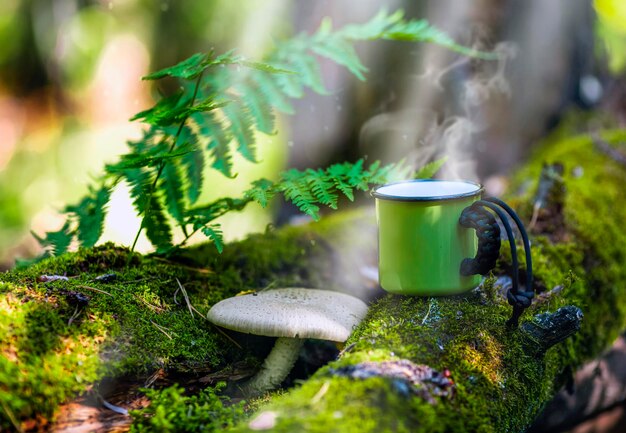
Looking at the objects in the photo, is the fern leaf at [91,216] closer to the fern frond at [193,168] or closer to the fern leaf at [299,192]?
the fern frond at [193,168]

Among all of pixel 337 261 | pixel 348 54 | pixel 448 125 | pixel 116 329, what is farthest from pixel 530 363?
pixel 448 125

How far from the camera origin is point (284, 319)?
169 cm

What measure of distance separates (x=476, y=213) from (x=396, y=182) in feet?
1.23

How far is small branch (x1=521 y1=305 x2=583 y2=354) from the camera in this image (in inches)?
68.9

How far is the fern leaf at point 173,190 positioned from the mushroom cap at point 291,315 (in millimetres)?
508

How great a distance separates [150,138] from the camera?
2455mm

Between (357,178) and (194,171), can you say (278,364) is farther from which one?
(194,171)

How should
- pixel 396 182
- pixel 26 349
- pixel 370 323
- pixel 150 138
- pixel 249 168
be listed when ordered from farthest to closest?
pixel 249 168, pixel 150 138, pixel 396 182, pixel 370 323, pixel 26 349

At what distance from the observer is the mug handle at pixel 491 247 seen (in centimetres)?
177

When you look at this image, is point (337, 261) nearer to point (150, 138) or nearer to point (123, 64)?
point (150, 138)

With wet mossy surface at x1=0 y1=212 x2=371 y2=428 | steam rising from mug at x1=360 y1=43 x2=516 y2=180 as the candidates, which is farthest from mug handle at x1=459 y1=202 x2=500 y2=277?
steam rising from mug at x1=360 y1=43 x2=516 y2=180

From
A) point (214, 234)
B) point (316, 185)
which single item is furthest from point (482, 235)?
point (214, 234)

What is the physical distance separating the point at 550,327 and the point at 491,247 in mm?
324

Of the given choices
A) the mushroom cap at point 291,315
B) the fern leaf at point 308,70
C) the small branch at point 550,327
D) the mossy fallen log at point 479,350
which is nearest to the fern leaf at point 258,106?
the fern leaf at point 308,70
